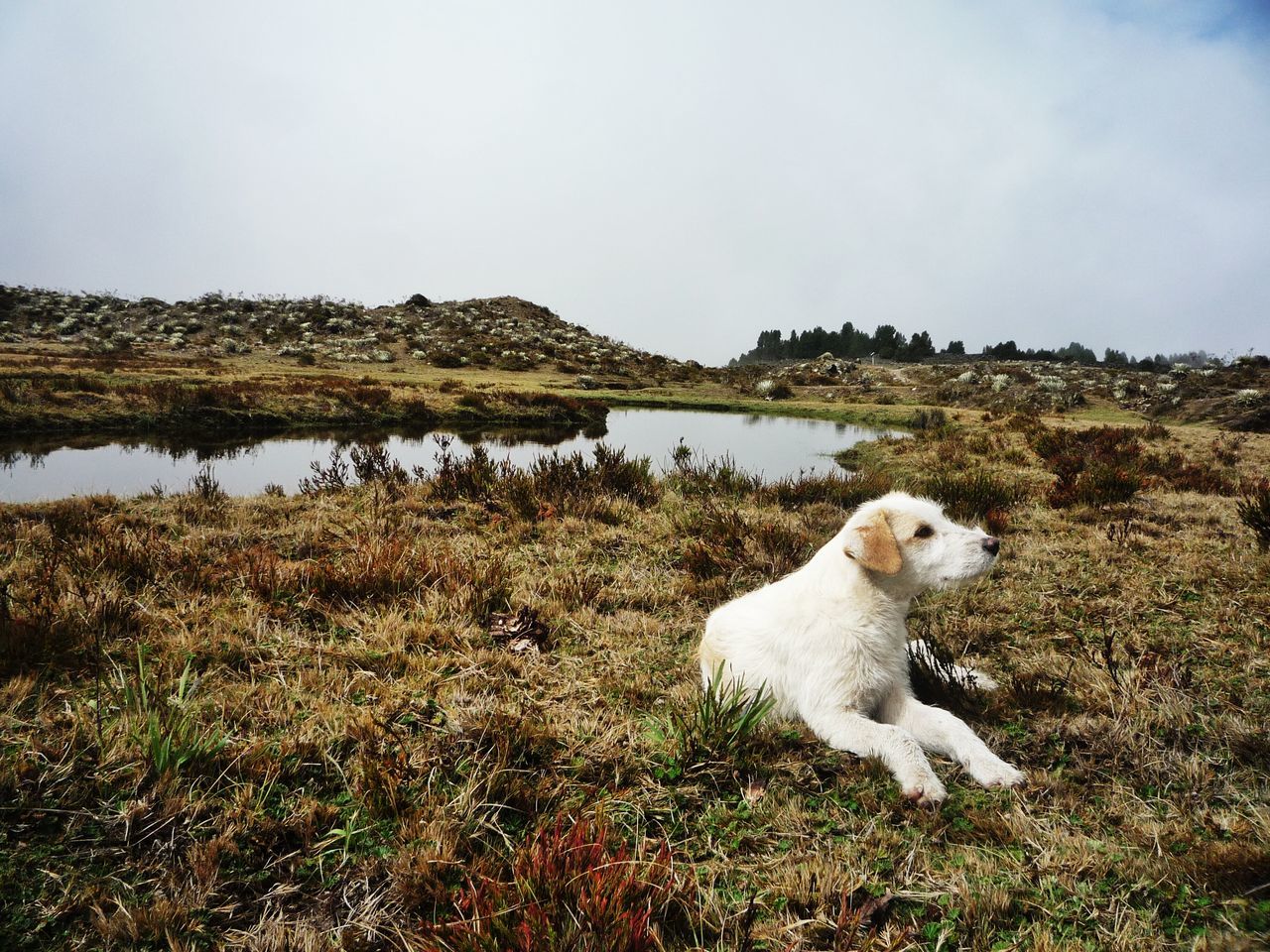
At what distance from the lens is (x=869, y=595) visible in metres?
3.11

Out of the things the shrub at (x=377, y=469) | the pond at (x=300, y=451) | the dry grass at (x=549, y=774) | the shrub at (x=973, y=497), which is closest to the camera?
the dry grass at (x=549, y=774)

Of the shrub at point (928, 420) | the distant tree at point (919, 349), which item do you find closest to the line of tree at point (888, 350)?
the distant tree at point (919, 349)

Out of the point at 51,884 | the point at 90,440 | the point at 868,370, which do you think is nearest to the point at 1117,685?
the point at 51,884

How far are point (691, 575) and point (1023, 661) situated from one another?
8.74ft

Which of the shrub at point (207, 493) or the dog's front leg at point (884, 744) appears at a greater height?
the shrub at point (207, 493)

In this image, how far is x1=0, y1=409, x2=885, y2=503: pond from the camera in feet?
33.2

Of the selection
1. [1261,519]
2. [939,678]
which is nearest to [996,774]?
[939,678]

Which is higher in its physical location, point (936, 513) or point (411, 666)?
point (936, 513)

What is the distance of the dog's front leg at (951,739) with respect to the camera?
263cm

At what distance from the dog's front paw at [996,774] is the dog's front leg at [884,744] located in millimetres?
229

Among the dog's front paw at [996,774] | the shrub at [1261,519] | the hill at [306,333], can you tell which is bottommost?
the dog's front paw at [996,774]

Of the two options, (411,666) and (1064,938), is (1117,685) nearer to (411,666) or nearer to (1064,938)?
(1064,938)

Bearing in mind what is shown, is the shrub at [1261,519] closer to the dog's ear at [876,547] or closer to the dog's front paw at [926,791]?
the dog's ear at [876,547]

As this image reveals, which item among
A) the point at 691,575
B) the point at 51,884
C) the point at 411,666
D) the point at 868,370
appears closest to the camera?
the point at 51,884
